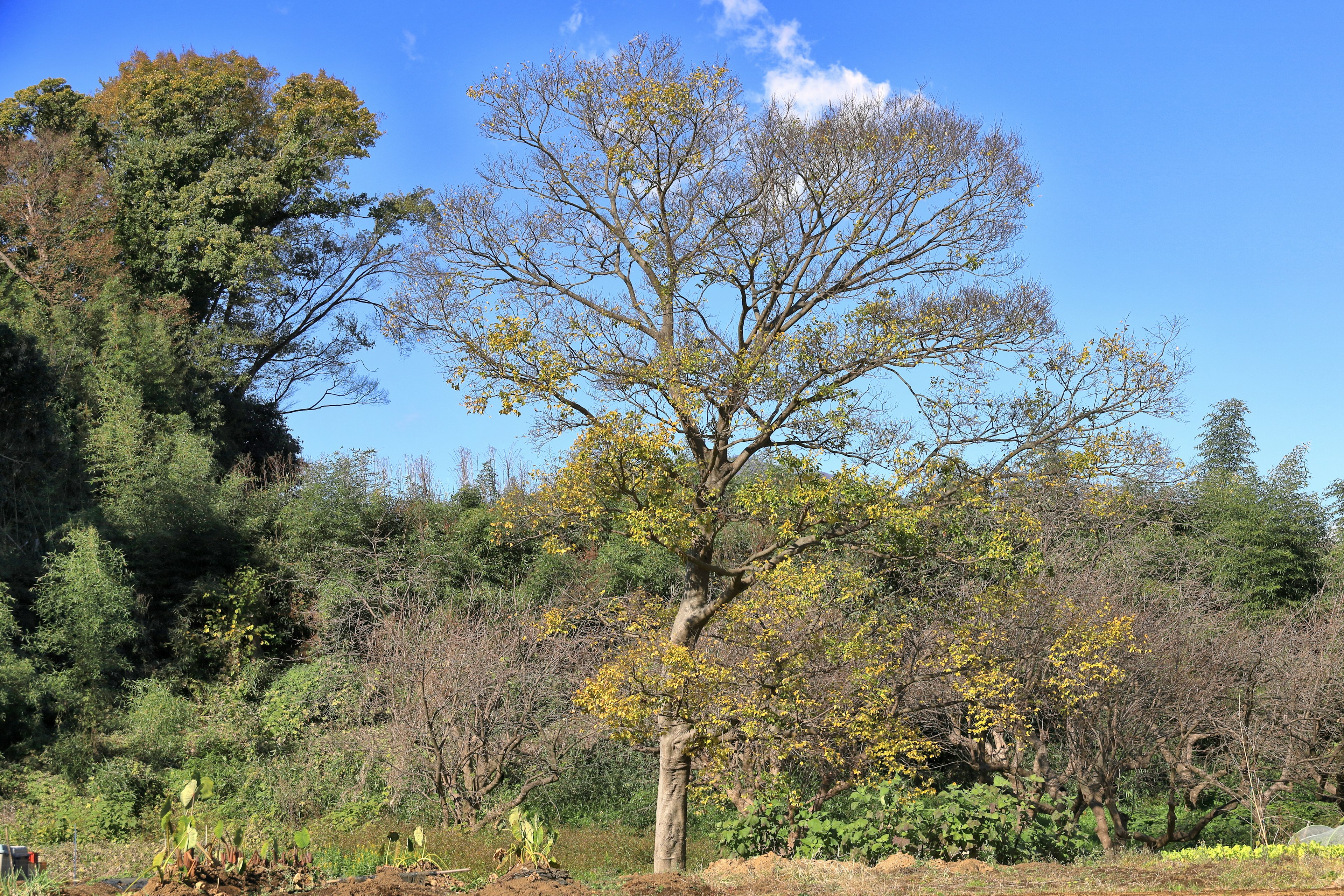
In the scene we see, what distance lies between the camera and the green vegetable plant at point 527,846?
8680 millimetres

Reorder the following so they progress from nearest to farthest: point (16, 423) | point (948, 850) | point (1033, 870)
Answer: point (1033, 870)
point (948, 850)
point (16, 423)

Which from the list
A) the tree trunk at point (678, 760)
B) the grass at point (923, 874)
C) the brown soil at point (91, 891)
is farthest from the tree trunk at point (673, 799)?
the brown soil at point (91, 891)

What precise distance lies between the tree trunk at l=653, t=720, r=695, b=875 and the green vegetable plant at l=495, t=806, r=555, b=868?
2.90 metres

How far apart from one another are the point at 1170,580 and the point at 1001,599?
10372 mm

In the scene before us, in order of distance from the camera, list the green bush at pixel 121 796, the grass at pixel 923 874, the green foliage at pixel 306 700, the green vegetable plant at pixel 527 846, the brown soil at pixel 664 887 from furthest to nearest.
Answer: the green foliage at pixel 306 700
the green bush at pixel 121 796
the green vegetable plant at pixel 527 846
the grass at pixel 923 874
the brown soil at pixel 664 887

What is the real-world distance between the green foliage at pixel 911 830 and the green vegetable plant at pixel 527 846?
297 centimetres

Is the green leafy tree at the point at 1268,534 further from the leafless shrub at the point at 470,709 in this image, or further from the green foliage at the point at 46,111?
the green foliage at the point at 46,111

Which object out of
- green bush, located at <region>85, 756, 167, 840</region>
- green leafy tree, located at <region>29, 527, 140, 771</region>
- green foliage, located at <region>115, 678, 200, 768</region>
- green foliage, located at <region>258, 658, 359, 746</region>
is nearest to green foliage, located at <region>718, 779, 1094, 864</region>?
green bush, located at <region>85, 756, 167, 840</region>

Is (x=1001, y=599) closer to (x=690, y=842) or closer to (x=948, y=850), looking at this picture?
(x=948, y=850)

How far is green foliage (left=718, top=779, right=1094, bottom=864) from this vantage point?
10.7 m

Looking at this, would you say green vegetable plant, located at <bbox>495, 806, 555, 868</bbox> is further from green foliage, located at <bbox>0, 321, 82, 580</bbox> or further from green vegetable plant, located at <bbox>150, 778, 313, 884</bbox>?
green foliage, located at <bbox>0, 321, 82, 580</bbox>

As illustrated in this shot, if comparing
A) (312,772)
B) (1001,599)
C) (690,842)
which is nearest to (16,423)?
(312,772)

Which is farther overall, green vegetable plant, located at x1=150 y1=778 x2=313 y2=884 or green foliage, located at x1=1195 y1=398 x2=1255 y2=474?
green foliage, located at x1=1195 y1=398 x2=1255 y2=474

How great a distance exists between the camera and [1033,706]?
45.5 feet
